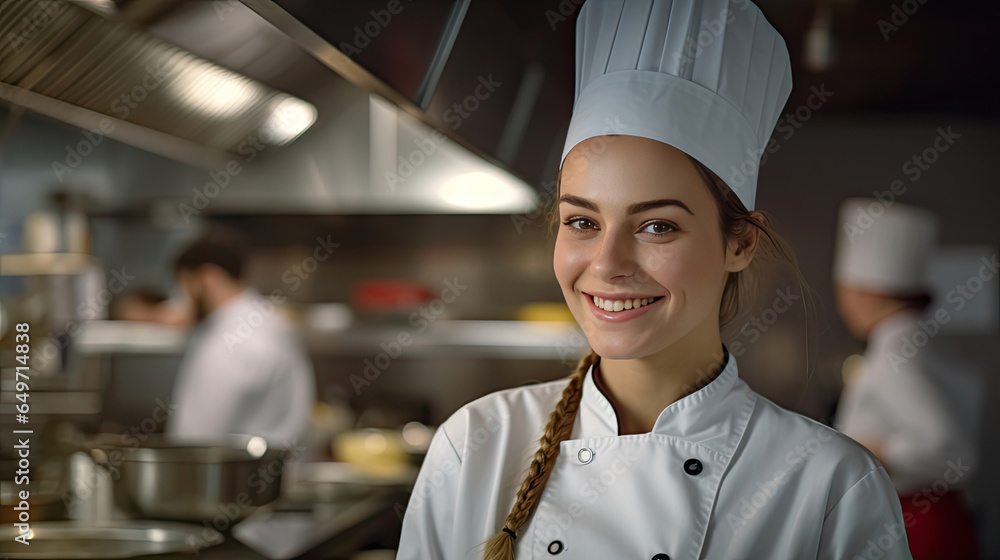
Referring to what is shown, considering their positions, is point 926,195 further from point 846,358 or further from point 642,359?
point 642,359

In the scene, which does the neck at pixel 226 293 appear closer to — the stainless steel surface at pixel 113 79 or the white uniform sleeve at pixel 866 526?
the stainless steel surface at pixel 113 79

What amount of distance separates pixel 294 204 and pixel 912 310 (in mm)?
2078

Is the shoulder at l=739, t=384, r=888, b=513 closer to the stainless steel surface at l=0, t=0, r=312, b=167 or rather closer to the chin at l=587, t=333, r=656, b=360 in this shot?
the chin at l=587, t=333, r=656, b=360

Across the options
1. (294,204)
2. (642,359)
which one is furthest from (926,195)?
(642,359)

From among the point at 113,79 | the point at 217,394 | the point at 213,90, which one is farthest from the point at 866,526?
the point at 217,394

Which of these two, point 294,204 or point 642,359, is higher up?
point 294,204

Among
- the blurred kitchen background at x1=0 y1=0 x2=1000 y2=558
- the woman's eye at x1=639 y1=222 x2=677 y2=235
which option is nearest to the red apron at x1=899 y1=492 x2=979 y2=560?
the blurred kitchen background at x1=0 y1=0 x2=1000 y2=558

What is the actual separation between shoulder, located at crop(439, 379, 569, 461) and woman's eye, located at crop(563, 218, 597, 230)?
240 mm

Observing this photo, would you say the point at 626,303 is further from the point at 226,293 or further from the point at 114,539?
the point at 226,293

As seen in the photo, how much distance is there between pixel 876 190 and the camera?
3086mm

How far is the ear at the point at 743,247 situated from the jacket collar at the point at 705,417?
0.40 ft

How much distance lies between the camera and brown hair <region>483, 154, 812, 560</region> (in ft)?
2.77

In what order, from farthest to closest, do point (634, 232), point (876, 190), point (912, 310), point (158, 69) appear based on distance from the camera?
point (876, 190) < point (912, 310) < point (158, 69) < point (634, 232)

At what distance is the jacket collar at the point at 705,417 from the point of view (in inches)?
34.6
